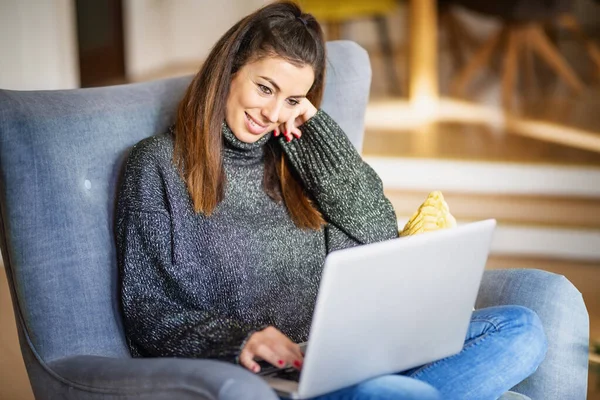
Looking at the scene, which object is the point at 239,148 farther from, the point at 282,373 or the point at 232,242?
the point at 282,373

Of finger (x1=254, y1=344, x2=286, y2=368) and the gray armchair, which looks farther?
the gray armchair

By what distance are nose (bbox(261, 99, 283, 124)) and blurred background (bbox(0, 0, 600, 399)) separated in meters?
1.02

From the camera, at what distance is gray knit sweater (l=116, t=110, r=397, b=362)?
154 cm

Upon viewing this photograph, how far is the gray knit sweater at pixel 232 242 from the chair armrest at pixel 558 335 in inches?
12.3

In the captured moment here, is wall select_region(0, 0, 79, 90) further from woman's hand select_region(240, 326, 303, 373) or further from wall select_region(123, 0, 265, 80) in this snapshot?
woman's hand select_region(240, 326, 303, 373)

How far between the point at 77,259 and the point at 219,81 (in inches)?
16.2

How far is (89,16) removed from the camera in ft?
17.7

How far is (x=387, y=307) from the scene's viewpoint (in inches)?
50.4

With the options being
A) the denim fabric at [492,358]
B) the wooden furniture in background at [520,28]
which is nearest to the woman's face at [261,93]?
the denim fabric at [492,358]

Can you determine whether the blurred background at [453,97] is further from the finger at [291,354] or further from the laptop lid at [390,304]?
the finger at [291,354]

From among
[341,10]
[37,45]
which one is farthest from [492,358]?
[341,10]

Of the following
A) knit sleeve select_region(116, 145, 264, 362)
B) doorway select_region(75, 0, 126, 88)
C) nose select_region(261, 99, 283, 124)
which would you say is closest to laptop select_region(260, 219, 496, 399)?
knit sleeve select_region(116, 145, 264, 362)

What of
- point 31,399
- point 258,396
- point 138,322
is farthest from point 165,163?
point 31,399

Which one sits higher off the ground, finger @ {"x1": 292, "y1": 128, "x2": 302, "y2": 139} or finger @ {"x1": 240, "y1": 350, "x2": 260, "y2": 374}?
finger @ {"x1": 292, "y1": 128, "x2": 302, "y2": 139}
